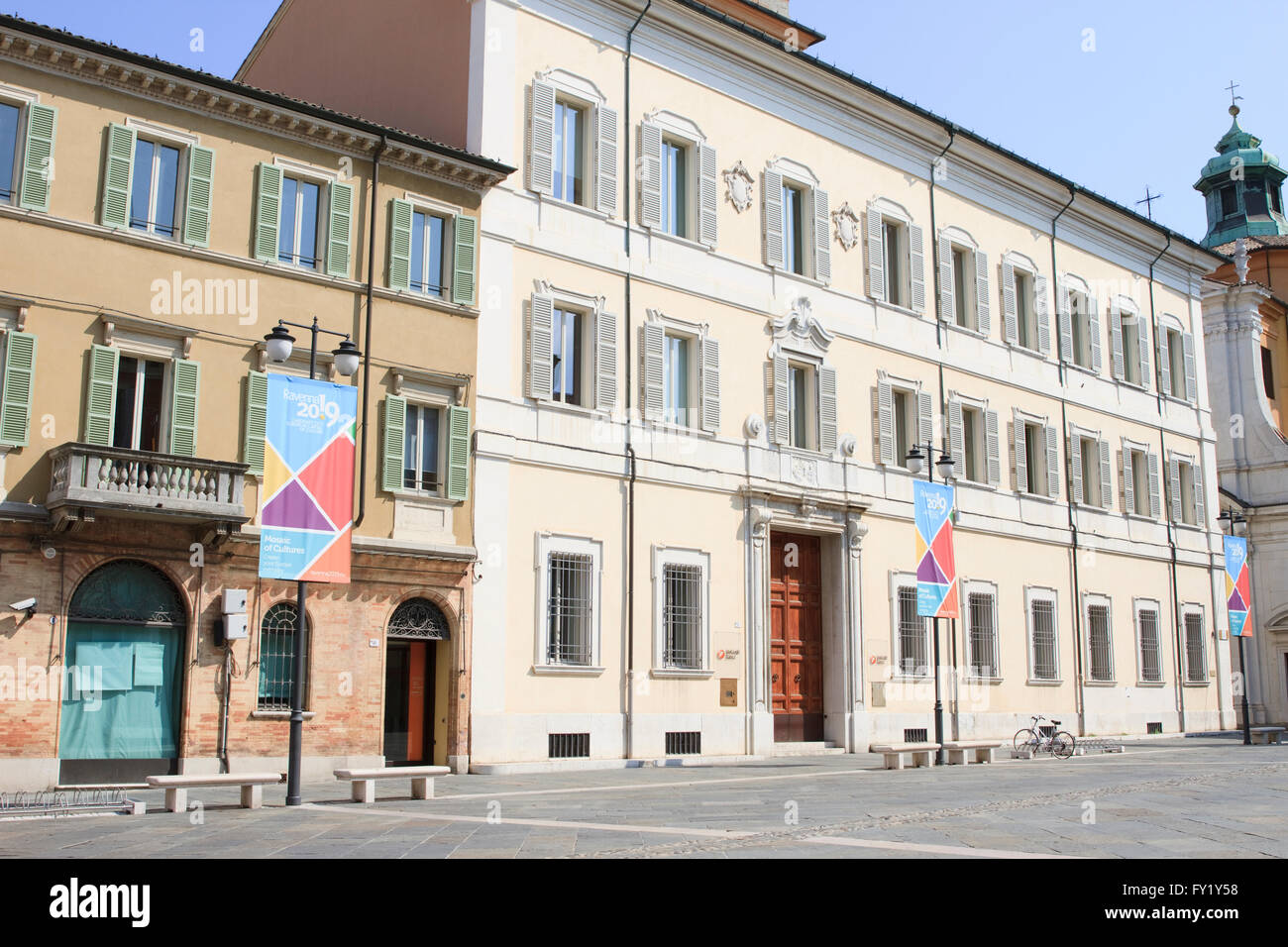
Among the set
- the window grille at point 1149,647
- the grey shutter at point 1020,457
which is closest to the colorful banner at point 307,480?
the grey shutter at point 1020,457

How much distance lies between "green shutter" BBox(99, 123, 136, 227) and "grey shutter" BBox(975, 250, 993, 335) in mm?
22206

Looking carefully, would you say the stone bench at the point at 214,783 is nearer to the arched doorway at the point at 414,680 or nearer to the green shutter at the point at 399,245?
the arched doorway at the point at 414,680

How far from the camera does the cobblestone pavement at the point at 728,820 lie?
10.6 m

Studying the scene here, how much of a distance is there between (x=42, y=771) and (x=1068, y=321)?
1182 inches

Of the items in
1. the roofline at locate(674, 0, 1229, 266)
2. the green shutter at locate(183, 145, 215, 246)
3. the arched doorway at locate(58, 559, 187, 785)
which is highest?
the roofline at locate(674, 0, 1229, 266)

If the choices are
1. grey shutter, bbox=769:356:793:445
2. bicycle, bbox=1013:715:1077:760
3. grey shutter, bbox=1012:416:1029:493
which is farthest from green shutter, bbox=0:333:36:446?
grey shutter, bbox=1012:416:1029:493

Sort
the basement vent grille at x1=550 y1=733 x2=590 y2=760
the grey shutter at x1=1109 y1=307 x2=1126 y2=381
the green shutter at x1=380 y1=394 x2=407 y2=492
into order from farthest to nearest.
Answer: the grey shutter at x1=1109 y1=307 x2=1126 y2=381
the basement vent grille at x1=550 y1=733 x2=590 y2=760
the green shutter at x1=380 y1=394 x2=407 y2=492

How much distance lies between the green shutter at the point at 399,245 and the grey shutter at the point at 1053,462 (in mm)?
20430

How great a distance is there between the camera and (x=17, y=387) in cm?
1766

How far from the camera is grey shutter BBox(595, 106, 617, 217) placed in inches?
990

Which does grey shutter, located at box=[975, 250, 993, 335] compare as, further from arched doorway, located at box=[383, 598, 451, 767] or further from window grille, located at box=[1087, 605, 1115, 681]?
arched doorway, located at box=[383, 598, 451, 767]

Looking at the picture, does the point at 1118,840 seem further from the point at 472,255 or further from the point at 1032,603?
the point at 1032,603

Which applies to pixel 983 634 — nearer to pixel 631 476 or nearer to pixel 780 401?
pixel 780 401

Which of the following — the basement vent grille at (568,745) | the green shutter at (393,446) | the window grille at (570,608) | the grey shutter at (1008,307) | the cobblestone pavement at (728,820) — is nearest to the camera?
the cobblestone pavement at (728,820)
